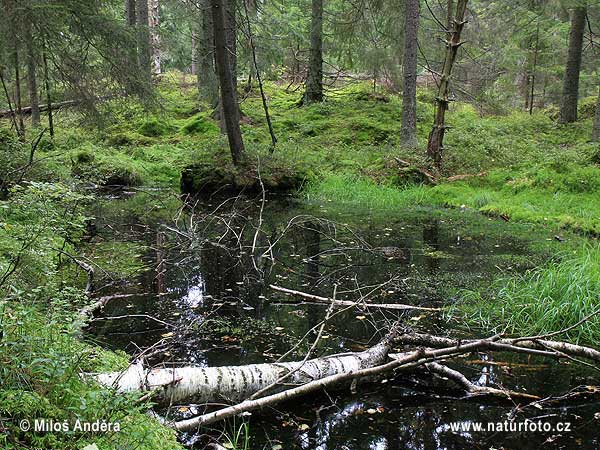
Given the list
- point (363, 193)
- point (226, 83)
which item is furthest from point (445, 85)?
point (226, 83)

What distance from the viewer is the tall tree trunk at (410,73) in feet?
43.3

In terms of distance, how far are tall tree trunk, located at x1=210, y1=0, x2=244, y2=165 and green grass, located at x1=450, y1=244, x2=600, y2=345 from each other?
7694 mm

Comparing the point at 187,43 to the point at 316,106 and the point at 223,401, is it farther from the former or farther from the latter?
the point at 223,401

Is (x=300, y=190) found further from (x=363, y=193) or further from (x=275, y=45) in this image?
(x=275, y=45)

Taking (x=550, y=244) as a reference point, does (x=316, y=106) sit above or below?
above

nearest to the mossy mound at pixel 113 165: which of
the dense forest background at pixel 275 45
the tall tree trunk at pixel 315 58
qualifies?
the dense forest background at pixel 275 45

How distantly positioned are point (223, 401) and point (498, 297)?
9.87 feet

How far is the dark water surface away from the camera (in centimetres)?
304

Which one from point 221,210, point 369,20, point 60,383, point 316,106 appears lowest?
point 221,210

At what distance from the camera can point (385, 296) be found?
17.3ft

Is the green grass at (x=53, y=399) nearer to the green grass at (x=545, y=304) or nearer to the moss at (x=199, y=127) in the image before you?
the green grass at (x=545, y=304)

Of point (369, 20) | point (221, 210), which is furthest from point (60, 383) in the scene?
point (369, 20)

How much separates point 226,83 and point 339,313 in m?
7.66

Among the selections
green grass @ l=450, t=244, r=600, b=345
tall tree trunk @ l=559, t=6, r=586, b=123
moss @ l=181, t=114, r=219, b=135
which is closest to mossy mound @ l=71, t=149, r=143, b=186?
moss @ l=181, t=114, r=219, b=135
